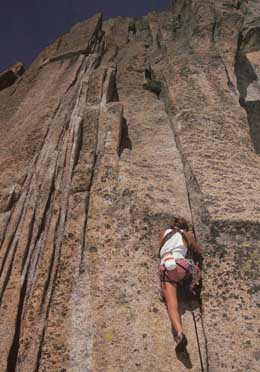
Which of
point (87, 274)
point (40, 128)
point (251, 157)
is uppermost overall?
point (40, 128)

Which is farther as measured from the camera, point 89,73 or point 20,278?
point 89,73

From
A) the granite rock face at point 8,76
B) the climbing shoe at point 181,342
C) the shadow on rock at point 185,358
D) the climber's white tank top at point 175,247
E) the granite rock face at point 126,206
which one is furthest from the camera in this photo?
the granite rock face at point 8,76

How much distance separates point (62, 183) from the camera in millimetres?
10461

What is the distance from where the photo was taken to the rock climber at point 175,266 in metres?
7.10

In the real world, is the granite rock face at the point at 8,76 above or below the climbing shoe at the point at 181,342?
above

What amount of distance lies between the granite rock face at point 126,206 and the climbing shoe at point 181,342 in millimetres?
284

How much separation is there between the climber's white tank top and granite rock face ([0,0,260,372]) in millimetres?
535

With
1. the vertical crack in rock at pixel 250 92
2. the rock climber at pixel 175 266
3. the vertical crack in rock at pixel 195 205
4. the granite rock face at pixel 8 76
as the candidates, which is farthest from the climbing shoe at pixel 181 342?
the granite rock face at pixel 8 76

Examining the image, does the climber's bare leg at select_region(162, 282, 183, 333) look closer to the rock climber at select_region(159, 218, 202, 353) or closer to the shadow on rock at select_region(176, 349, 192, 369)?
the rock climber at select_region(159, 218, 202, 353)

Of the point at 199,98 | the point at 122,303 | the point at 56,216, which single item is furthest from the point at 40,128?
the point at 122,303

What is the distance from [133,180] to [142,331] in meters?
3.92

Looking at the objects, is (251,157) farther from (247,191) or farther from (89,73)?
(89,73)

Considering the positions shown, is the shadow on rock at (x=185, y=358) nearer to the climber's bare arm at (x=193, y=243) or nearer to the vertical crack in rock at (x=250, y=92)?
the climber's bare arm at (x=193, y=243)

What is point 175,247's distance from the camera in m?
7.89
